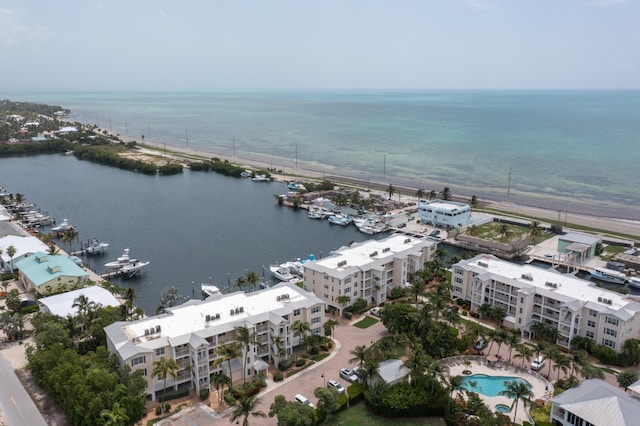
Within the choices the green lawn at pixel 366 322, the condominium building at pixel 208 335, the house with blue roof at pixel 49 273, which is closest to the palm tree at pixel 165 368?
the condominium building at pixel 208 335

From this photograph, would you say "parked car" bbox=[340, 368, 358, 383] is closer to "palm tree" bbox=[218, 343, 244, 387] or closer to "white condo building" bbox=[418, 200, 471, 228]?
"palm tree" bbox=[218, 343, 244, 387]

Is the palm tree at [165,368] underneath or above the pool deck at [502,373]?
above

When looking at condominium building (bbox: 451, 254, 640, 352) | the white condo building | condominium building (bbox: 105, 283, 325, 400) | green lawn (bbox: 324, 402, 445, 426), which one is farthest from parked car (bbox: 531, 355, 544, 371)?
the white condo building

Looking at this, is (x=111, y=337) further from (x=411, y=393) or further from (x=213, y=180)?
(x=213, y=180)

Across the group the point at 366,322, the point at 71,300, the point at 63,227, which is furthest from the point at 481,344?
the point at 63,227

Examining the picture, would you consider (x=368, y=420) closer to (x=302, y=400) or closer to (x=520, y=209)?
(x=302, y=400)

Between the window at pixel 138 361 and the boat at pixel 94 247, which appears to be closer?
the window at pixel 138 361

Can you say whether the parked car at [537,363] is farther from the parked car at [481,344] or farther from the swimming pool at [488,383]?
the parked car at [481,344]
